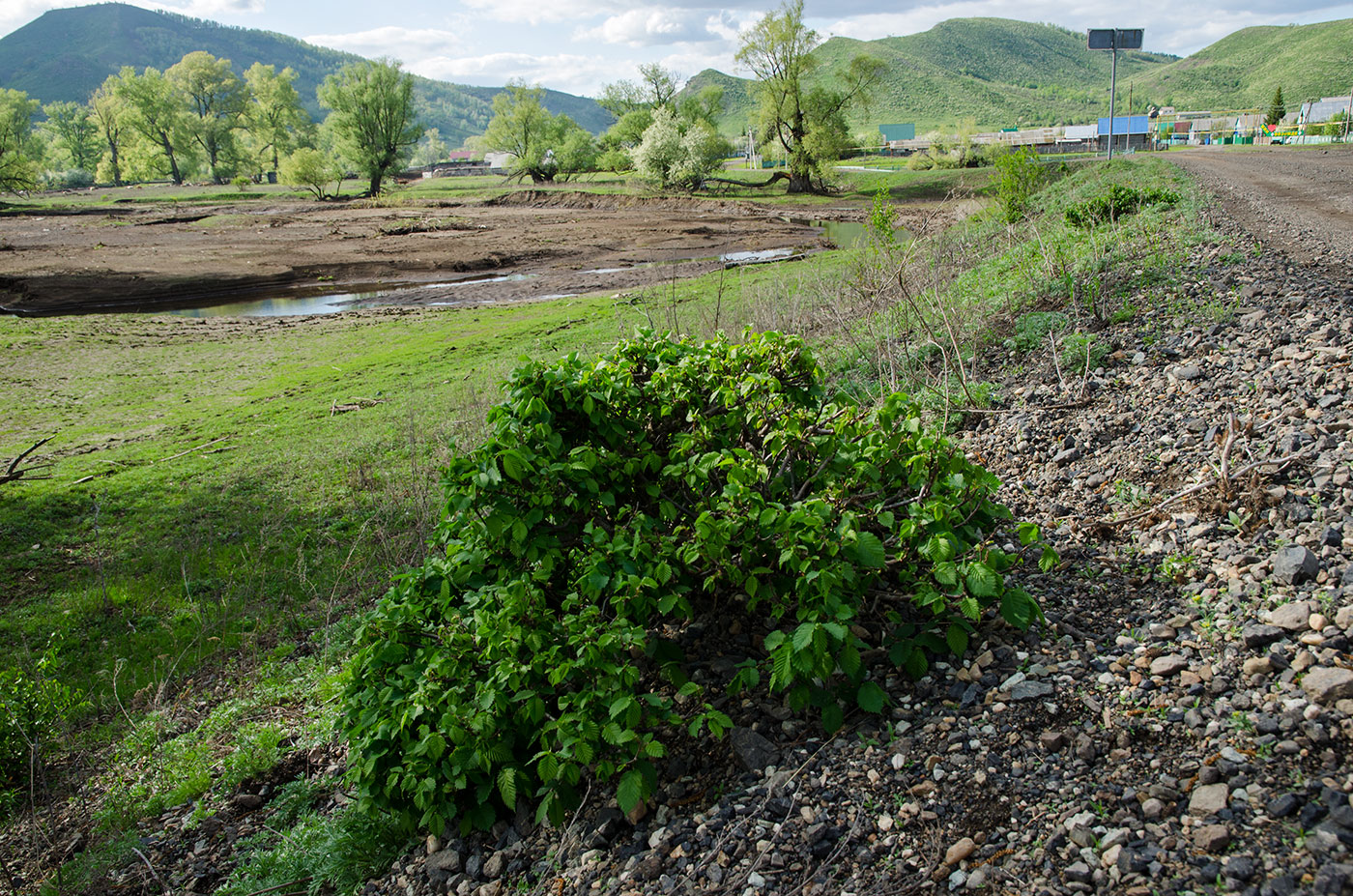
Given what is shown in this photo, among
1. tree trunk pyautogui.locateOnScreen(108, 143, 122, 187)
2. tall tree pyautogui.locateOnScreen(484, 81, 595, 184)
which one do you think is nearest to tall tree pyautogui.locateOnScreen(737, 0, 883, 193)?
tall tree pyautogui.locateOnScreen(484, 81, 595, 184)

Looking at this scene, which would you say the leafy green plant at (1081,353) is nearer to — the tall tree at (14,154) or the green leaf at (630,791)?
the green leaf at (630,791)

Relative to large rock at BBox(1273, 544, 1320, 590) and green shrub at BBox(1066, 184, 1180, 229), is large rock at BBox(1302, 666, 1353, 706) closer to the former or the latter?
large rock at BBox(1273, 544, 1320, 590)

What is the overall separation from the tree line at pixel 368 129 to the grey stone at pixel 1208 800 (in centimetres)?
5810

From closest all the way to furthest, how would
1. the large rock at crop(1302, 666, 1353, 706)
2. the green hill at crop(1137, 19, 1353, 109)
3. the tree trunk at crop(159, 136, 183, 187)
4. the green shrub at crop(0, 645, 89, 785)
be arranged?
the large rock at crop(1302, 666, 1353, 706)
the green shrub at crop(0, 645, 89, 785)
the tree trunk at crop(159, 136, 183, 187)
the green hill at crop(1137, 19, 1353, 109)

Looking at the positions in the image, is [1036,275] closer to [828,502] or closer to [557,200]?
[828,502]

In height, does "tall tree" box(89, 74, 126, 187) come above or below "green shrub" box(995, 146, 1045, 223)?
above

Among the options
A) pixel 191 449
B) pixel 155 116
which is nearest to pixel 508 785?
pixel 191 449

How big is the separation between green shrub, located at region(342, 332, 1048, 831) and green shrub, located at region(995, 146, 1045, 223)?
13.9m

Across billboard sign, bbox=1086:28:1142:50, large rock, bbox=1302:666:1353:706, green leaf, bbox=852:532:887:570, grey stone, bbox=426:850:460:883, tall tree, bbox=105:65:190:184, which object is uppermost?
tall tree, bbox=105:65:190:184

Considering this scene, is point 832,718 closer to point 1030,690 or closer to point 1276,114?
point 1030,690

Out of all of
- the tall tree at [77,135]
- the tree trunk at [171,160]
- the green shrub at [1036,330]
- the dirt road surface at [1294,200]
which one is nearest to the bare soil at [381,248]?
the dirt road surface at [1294,200]

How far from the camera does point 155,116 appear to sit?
295ft

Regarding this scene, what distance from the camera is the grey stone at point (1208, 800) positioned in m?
2.38

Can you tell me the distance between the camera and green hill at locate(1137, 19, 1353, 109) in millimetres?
118500
